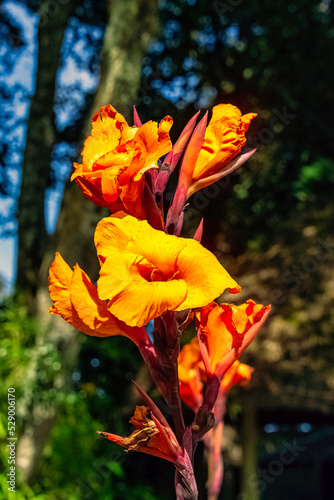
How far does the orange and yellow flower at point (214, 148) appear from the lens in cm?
69

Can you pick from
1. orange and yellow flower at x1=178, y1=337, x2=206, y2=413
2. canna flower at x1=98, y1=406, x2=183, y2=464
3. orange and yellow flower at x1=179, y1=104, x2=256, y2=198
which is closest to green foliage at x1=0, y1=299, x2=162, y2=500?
orange and yellow flower at x1=178, y1=337, x2=206, y2=413

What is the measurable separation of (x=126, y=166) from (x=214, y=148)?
0.16 metres

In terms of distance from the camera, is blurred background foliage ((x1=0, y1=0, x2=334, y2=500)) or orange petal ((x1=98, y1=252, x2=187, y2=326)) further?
blurred background foliage ((x1=0, y1=0, x2=334, y2=500))

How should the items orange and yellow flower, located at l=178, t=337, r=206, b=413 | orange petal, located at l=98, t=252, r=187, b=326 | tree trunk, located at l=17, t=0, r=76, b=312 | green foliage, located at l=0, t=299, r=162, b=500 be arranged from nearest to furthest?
orange petal, located at l=98, t=252, r=187, b=326, orange and yellow flower, located at l=178, t=337, r=206, b=413, green foliage, located at l=0, t=299, r=162, b=500, tree trunk, located at l=17, t=0, r=76, b=312

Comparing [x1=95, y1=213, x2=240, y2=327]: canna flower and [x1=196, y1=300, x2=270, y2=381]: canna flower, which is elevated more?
[x1=95, y1=213, x2=240, y2=327]: canna flower

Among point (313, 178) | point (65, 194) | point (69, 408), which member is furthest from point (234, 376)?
point (313, 178)

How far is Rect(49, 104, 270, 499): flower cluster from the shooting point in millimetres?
559

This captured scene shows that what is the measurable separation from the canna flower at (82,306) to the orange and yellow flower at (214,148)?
8.4 inches

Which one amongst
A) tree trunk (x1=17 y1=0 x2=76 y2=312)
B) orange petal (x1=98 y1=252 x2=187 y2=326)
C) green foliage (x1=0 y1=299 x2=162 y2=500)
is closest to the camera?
orange petal (x1=98 y1=252 x2=187 y2=326)

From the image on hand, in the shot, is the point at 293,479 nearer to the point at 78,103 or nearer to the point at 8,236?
the point at 8,236

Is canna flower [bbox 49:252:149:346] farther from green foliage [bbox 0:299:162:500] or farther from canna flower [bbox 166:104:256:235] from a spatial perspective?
green foliage [bbox 0:299:162:500]

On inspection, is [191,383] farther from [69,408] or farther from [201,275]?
[69,408]

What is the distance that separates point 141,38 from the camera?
3.53 m

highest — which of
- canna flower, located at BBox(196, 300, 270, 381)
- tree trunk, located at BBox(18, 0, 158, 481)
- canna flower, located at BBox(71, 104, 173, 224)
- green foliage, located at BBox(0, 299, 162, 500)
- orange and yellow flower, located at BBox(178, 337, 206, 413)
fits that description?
canna flower, located at BBox(71, 104, 173, 224)
